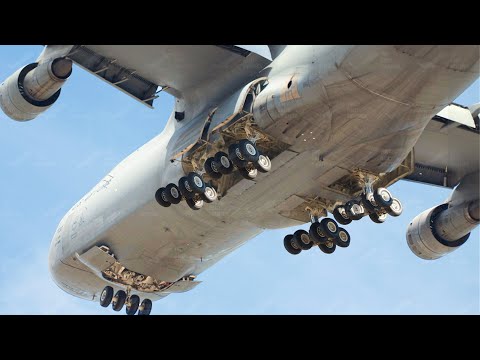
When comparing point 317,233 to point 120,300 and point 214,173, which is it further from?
point 120,300

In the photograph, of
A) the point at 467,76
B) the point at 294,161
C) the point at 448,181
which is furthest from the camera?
the point at 448,181

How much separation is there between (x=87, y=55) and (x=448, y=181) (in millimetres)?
11123

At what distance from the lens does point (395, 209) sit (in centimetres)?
2341

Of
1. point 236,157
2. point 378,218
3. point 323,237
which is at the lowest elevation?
point 323,237

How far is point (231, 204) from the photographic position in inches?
963

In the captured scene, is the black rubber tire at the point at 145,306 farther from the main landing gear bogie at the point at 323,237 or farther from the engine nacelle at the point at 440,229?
the engine nacelle at the point at 440,229

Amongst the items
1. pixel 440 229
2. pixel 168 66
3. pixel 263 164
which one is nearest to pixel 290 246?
pixel 263 164

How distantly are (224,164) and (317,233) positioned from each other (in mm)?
3617

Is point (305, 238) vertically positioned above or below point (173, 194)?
below

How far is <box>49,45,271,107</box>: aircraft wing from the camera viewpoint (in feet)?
77.5

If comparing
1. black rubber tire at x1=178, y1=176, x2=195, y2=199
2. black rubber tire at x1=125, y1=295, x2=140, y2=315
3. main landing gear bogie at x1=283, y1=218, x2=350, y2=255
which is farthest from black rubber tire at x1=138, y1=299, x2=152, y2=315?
black rubber tire at x1=178, y1=176, x2=195, y2=199

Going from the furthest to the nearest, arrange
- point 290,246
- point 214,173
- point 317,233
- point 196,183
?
point 290,246 → point 317,233 → point 196,183 → point 214,173
